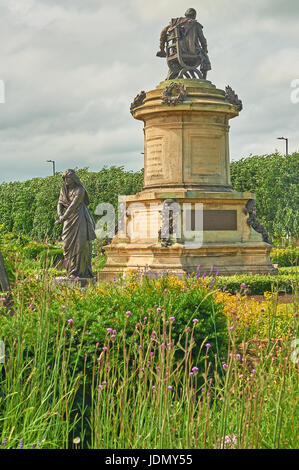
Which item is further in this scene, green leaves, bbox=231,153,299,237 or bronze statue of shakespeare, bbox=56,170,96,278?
Answer: green leaves, bbox=231,153,299,237

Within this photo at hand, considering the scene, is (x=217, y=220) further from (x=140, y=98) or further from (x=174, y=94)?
(x=140, y=98)

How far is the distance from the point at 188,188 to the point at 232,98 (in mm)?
3404

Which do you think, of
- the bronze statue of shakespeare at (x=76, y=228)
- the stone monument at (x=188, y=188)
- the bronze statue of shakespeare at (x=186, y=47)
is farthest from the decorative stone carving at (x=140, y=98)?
the bronze statue of shakespeare at (x=76, y=228)

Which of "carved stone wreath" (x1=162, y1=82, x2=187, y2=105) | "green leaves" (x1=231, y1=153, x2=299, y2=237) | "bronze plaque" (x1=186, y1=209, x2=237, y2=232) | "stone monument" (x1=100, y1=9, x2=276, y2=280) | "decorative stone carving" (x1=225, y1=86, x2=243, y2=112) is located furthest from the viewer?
"green leaves" (x1=231, y1=153, x2=299, y2=237)

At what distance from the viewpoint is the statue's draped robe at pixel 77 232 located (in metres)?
14.9

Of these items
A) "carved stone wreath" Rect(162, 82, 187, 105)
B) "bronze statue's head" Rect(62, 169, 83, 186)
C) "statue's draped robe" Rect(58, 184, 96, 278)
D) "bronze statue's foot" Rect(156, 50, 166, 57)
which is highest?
"bronze statue's foot" Rect(156, 50, 166, 57)

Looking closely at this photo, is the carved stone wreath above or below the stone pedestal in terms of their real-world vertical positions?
above

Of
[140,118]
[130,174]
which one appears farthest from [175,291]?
[130,174]

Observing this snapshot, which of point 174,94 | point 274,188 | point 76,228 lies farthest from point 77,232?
→ point 274,188

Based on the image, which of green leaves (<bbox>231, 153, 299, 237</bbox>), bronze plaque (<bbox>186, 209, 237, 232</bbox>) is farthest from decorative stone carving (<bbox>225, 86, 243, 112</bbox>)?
green leaves (<bbox>231, 153, 299, 237</bbox>)

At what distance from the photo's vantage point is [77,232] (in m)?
14.9

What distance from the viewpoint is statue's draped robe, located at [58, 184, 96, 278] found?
14.9 m

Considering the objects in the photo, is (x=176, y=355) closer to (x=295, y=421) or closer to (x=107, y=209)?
(x=295, y=421)

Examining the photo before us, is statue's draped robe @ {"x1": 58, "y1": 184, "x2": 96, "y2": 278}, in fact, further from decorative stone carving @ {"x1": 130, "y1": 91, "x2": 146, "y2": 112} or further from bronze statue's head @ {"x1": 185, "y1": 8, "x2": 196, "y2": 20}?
bronze statue's head @ {"x1": 185, "y1": 8, "x2": 196, "y2": 20}
